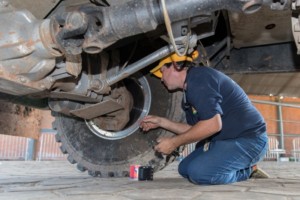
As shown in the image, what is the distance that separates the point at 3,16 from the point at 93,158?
3.77ft

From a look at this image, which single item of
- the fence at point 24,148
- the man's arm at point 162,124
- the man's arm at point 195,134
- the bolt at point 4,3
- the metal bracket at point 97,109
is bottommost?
the fence at point 24,148

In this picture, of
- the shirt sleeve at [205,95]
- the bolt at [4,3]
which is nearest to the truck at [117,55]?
the bolt at [4,3]

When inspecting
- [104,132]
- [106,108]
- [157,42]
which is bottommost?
[104,132]

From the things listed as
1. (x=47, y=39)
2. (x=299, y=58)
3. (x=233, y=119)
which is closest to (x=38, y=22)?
(x=47, y=39)

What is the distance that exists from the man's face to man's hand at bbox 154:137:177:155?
305 millimetres

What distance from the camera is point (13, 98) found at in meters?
1.61

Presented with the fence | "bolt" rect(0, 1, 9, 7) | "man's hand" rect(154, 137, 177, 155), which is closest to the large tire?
"man's hand" rect(154, 137, 177, 155)

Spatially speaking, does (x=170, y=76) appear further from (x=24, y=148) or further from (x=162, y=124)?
(x=24, y=148)

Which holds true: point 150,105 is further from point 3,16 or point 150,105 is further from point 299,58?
point 3,16

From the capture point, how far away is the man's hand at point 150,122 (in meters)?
1.86

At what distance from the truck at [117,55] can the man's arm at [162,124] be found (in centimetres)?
5

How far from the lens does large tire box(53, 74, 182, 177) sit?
1.90 m

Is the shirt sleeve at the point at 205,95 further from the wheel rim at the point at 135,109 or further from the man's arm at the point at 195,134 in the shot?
the wheel rim at the point at 135,109

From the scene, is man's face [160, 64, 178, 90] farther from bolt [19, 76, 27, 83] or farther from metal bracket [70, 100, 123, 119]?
bolt [19, 76, 27, 83]
